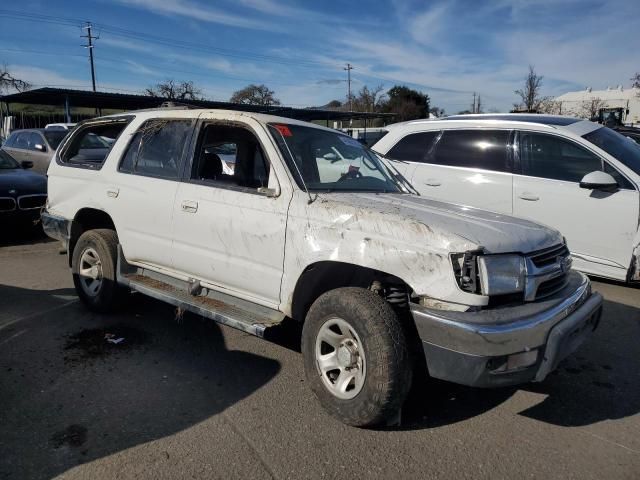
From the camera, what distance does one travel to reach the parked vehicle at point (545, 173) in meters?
5.46

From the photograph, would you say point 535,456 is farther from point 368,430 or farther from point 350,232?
point 350,232

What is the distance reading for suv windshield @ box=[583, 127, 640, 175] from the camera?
5.76 m

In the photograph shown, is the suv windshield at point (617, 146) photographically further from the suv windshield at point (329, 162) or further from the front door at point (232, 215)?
the front door at point (232, 215)

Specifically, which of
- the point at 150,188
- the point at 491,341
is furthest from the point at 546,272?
the point at 150,188

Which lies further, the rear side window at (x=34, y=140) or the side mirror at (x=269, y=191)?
the rear side window at (x=34, y=140)

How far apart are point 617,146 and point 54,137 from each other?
1186cm

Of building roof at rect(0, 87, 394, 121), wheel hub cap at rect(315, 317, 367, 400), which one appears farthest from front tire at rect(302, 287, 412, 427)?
building roof at rect(0, 87, 394, 121)

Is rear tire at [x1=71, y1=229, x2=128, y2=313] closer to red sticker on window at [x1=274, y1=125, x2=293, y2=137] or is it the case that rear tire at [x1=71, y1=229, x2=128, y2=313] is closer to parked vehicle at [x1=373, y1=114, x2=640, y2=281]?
red sticker on window at [x1=274, y1=125, x2=293, y2=137]

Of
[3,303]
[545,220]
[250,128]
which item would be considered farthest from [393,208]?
[3,303]

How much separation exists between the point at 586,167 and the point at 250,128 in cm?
397

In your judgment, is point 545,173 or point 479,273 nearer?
point 479,273

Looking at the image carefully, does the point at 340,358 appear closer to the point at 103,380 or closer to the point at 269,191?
the point at 269,191

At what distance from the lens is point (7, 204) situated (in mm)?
8070

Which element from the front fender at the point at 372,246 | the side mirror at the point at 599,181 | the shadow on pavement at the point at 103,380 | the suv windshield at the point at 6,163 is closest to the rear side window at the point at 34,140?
the suv windshield at the point at 6,163
